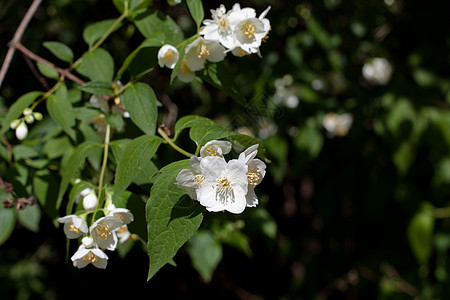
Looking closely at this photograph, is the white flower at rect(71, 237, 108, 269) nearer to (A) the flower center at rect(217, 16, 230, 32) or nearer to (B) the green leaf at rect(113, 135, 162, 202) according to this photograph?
(B) the green leaf at rect(113, 135, 162, 202)

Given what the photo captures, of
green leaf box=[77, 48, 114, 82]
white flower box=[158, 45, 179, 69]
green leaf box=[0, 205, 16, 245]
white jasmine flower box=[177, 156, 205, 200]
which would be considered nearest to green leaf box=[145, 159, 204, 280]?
white jasmine flower box=[177, 156, 205, 200]

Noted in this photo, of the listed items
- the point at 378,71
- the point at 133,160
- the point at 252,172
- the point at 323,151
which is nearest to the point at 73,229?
the point at 133,160

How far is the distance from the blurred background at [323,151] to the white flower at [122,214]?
1.09 meters

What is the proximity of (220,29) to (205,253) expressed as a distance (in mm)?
1339

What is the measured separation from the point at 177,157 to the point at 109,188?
1.76 feet

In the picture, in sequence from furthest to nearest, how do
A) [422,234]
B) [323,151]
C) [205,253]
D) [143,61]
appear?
[323,151] → [422,234] → [205,253] → [143,61]

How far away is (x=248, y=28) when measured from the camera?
4.25 ft

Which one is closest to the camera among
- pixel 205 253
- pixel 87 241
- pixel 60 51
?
pixel 87 241

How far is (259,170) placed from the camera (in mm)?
1114

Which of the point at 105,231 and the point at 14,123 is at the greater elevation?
the point at 14,123

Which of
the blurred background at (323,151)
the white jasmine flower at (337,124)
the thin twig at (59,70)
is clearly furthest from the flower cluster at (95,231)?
the white jasmine flower at (337,124)

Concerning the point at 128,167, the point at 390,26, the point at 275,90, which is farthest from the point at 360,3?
the point at 128,167

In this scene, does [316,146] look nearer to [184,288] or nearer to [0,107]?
[184,288]

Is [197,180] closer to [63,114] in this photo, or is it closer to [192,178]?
[192,178]
